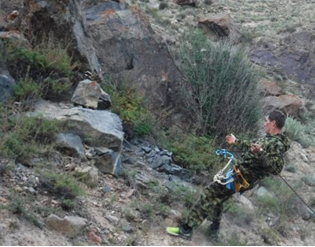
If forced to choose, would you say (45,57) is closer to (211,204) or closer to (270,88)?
(211,204)

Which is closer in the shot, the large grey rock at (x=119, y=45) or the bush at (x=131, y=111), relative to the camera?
the bush at (x=131, y=111)

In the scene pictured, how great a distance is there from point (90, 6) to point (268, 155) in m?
6.64

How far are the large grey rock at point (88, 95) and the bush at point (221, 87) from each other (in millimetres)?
2346

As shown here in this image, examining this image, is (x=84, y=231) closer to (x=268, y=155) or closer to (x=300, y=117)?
(x=268, y=155)

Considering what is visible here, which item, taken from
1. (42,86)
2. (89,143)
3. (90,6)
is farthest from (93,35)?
(89,143)

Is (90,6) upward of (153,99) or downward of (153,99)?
upward

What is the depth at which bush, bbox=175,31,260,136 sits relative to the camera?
1024 cm

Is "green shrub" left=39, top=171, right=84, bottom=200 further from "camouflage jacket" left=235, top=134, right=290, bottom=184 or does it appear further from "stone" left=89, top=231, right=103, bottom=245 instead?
"camouflage jacket" left=235, top=134, right=290, bottom=184

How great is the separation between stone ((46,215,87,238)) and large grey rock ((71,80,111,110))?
112 inches

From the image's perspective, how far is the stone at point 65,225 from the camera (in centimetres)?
556

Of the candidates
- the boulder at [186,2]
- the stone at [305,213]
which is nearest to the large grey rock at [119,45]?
the stone at [305,213]

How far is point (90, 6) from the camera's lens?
37.4ft

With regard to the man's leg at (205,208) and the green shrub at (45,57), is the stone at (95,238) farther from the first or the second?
the green shrub at (45,57)

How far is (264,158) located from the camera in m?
5.97
